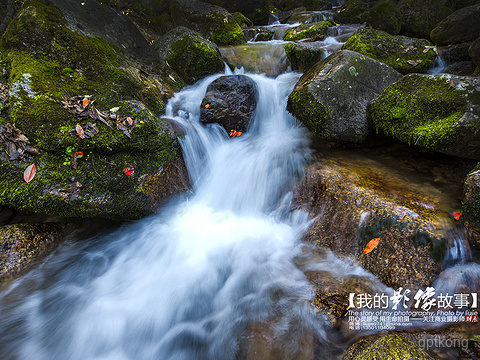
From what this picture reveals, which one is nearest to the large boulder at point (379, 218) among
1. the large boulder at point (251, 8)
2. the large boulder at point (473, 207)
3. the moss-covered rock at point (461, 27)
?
the large boulder at point (473, 207)

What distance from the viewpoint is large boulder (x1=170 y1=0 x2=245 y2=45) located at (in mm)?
10578

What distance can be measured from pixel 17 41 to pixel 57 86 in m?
1.21

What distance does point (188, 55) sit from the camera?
7.10 m

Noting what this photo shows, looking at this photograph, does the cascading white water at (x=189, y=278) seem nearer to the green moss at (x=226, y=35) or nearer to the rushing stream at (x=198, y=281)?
the rushing stream at (x=198, y=281)

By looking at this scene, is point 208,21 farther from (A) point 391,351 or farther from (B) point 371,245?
(A) point 391,351

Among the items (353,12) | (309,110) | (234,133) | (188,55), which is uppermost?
(353,12)

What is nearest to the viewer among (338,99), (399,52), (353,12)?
(338,99)

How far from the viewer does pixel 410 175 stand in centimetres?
380

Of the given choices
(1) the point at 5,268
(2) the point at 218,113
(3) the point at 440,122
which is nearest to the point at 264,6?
(2) the point at 218,113

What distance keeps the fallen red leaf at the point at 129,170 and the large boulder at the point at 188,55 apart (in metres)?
4.20

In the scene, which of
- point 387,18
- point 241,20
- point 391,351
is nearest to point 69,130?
point 391,351

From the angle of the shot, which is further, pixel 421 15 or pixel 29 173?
pixel 421 15

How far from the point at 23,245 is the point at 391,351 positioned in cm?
487

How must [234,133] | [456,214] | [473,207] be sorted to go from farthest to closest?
[234,133] < [456,214] < [473,207]
